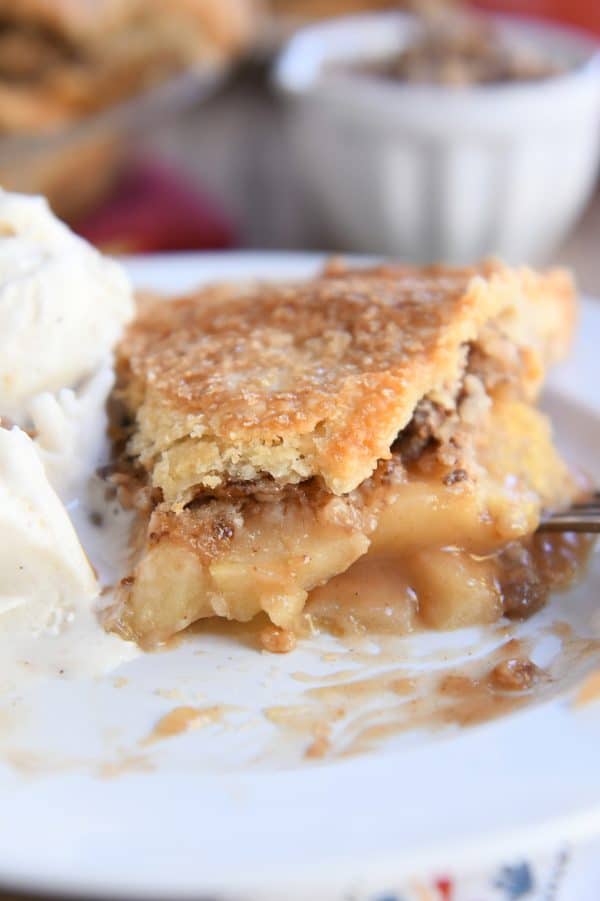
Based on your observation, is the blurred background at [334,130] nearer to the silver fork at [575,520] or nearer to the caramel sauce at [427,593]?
the silver fork at [575,520]

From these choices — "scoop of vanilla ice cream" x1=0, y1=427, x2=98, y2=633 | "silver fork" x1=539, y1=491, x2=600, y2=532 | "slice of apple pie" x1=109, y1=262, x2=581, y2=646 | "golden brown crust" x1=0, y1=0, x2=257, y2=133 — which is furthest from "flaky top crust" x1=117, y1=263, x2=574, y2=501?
"golden brown crust" x1=0, y1=0, x2=257, y2=133

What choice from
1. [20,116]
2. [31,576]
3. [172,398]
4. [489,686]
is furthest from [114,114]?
[489,686]

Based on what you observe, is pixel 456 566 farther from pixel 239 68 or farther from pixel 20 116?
pixel 239 68

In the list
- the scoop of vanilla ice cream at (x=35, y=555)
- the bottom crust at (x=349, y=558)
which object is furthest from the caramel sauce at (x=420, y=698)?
the scoop of vanilla ice cream at (x=35, y=555)

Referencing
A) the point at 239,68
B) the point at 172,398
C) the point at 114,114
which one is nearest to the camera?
the point at 172,398

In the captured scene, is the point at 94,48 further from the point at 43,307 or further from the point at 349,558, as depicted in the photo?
the point at 349,558

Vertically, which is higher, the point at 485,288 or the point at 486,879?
the point at 485,288

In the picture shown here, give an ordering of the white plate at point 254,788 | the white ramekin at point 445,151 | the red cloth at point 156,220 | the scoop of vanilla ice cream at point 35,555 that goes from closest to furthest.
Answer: the white plate at point 254,788, the scoop of vanilla ice cream at point 35,555, the white ramekin at point 445,151, the red cloth at point 156,220

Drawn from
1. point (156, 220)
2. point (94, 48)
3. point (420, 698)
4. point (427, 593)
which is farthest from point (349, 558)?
point (94, 48)
